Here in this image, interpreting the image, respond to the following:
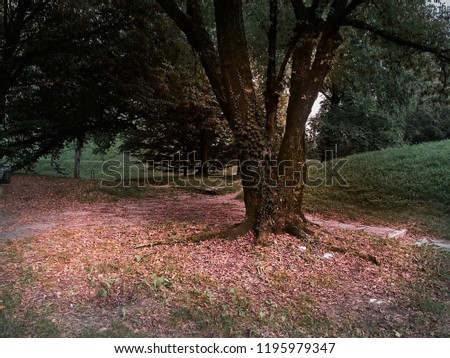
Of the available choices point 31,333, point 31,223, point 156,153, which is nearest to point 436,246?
point 31,333

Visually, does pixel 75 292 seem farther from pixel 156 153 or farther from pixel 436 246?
pixel 156 153

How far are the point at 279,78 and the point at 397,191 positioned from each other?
5.85m

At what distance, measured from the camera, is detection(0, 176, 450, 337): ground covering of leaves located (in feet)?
12.2

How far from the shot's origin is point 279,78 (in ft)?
22.7

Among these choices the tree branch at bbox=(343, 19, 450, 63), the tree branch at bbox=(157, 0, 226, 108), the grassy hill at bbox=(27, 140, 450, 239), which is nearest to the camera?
the tree branch at bbox=(157, 0, 226, 108)

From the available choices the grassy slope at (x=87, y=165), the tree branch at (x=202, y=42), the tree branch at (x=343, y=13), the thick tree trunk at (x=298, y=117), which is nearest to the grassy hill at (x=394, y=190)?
the thick tree trunk at (x=298, y=117)

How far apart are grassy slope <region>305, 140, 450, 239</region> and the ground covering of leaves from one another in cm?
236

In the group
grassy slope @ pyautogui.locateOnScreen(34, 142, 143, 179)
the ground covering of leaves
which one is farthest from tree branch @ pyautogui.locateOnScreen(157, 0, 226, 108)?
grassy slope @ pyautogui.locateOnScreen(34, 142, 143, 179)

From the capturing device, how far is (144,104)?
13055 millimetres

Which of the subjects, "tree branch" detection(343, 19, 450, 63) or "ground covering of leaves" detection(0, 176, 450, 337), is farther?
"tree branch" detection(343, 19, 450, 63)

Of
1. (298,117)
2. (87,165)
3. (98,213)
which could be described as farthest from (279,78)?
(87,165)

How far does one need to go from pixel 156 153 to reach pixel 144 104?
5159 millimetres
